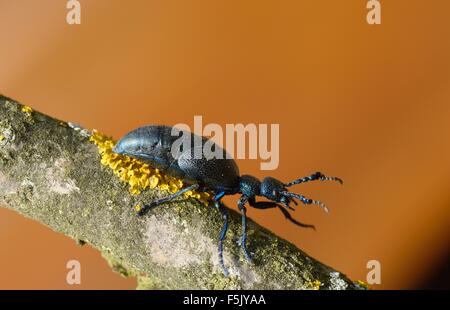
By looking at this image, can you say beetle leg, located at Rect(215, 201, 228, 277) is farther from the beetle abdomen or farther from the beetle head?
the beetle head

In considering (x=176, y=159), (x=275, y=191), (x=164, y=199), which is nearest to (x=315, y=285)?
(x=164, y=199)

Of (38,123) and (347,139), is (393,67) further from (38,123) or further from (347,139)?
(38,123)

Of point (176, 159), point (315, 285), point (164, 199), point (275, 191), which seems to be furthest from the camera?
point (275, 191)

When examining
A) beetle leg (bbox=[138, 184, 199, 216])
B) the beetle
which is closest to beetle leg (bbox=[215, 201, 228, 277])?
the beetle

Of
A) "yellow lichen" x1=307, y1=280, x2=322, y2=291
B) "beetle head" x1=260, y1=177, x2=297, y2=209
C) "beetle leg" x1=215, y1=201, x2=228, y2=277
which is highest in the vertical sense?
"beetle head" x1=260, y1=177, x2=297, y2=209

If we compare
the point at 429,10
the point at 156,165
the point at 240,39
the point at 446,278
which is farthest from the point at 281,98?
the point at 156,165

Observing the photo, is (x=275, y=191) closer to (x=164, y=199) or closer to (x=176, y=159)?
(x=176, y=159)
